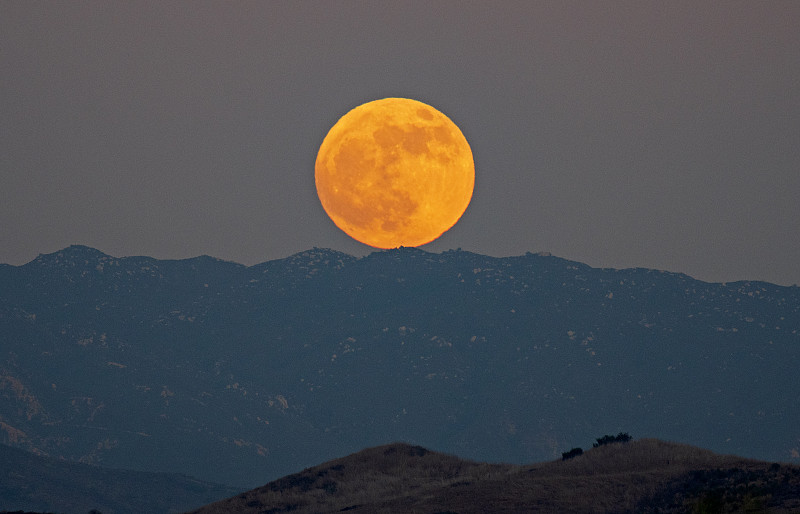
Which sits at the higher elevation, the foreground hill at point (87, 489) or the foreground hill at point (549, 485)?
the foreground hill at point (87, 489)

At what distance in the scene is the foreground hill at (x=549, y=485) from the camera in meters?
42.0

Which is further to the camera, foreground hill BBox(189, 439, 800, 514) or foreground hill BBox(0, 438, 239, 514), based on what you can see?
foreground hill BBox(0, 438, 239, 514)

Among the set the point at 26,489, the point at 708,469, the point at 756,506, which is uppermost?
the point at 26,489

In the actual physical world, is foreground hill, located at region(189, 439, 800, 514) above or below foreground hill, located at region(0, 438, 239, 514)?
below

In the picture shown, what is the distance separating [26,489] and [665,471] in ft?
395

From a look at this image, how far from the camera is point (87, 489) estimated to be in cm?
15738

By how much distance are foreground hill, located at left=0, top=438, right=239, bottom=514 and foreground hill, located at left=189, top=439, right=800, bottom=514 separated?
90616mm

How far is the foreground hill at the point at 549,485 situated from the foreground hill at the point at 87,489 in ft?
297

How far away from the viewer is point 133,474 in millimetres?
175500

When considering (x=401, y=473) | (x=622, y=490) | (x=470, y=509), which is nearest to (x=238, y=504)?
(x=401, y=473)

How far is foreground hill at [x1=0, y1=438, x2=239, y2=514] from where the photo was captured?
144 m

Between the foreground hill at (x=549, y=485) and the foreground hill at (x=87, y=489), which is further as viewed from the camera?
the foreground hill at (x=87, y=489)

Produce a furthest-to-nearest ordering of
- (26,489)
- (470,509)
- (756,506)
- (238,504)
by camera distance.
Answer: (26,489)
(238,504)
(470,509)
(756,506)

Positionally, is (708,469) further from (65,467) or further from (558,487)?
(65,467)
